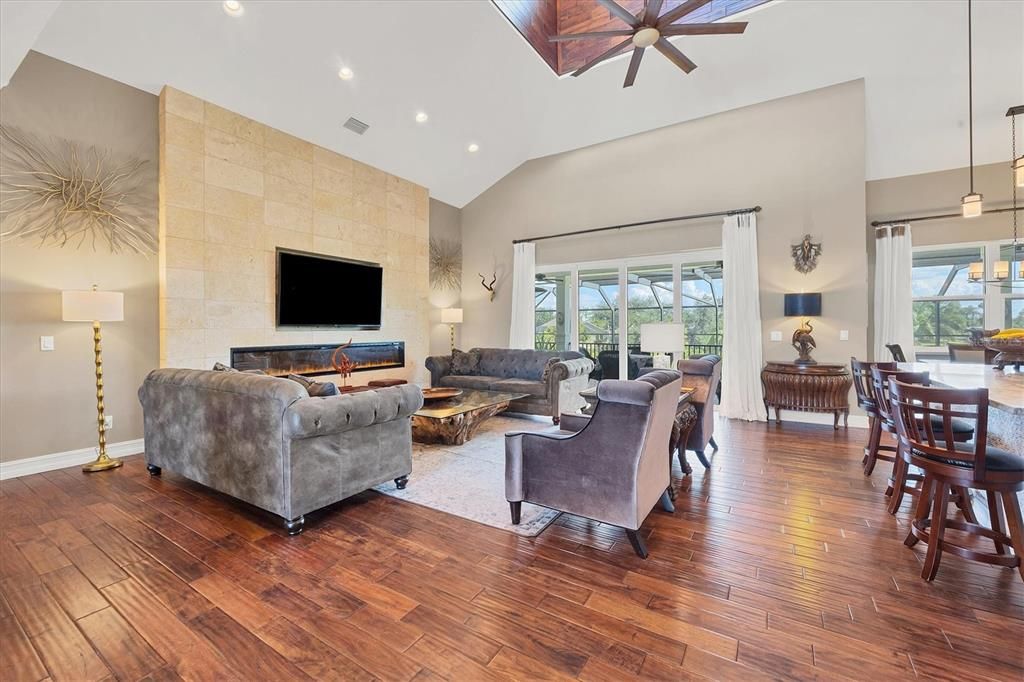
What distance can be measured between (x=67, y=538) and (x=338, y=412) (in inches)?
66.6

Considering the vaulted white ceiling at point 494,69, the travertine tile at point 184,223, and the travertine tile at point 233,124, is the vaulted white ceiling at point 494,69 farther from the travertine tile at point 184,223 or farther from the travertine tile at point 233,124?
the travertine tile at point 184,223

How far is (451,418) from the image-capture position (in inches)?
158

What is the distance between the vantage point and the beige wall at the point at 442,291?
7.60 m

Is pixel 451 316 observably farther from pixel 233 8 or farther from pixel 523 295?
pixel 233 8

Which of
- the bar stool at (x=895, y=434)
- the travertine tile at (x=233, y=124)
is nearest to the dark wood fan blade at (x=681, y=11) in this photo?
the bar stool at (x=895, y=434)

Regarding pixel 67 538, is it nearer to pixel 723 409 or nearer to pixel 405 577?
pixel 405 577

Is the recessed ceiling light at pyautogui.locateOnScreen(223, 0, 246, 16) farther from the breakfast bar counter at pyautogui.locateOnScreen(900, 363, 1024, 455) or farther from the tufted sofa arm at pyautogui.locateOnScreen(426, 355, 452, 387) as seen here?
the breakfast bar counter at pyautogui.locateOnScreen(900, 363, 1024, 455)

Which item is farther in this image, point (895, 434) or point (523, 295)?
point (523, 295)

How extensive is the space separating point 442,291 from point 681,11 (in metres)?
5.60

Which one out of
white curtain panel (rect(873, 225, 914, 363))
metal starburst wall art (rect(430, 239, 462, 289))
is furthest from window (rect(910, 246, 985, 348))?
metal starburst wall art (rect(430, 239, 462, 289))

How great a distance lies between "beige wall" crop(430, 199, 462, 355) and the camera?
24.9 feet

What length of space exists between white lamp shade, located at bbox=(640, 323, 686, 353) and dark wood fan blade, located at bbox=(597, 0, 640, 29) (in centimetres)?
241

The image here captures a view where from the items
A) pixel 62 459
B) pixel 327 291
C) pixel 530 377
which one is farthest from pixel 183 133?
pixel 530 377

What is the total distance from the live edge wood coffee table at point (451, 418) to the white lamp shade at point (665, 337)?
1.75 metres
